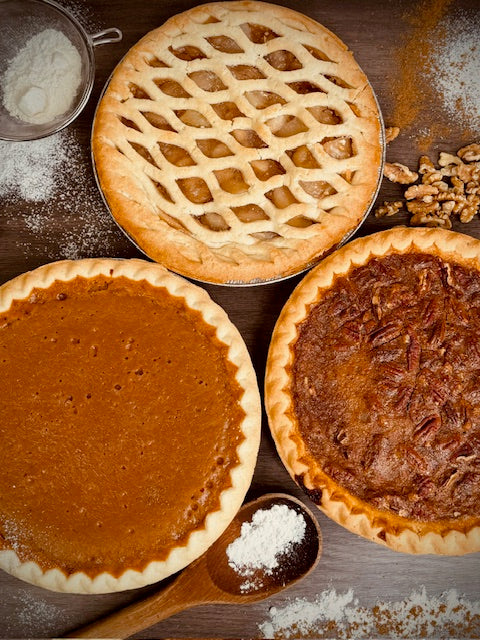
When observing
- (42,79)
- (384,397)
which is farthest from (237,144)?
(384,397)

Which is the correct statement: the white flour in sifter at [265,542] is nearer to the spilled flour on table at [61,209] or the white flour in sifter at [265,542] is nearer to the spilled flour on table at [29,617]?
the spilled flour on table at [29,617]

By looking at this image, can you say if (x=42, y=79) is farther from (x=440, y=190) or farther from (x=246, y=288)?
(x=440, y=190)

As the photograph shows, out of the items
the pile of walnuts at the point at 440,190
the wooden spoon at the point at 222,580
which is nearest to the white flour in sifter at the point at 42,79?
the pile of walnuts at the point at 440,190

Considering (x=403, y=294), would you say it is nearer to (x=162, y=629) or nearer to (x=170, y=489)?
(x=170, y=489)

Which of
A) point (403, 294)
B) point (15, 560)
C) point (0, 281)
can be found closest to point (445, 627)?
point (403, 294)

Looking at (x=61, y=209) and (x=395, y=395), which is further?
(x=61, y=209)

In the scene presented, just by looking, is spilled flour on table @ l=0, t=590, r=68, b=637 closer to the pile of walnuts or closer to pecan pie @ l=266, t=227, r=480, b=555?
pecan pie @ l=266, t=227, r=480, b=555

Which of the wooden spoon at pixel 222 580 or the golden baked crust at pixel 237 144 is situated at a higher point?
the golden baked crust at pixel 237 144
